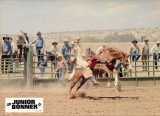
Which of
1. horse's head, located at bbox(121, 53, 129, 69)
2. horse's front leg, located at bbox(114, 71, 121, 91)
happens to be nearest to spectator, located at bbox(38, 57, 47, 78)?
horse's front leg, located at bbox(114, 71, 121, 91)

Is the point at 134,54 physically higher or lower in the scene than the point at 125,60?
higher

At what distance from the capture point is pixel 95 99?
13.0 meters

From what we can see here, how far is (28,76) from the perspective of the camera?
15.9 m

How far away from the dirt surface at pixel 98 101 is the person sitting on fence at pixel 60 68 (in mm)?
383

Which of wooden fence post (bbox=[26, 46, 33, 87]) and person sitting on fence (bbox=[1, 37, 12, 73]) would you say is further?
person sitting on fence (bbox=[1, 37, 12, 73])

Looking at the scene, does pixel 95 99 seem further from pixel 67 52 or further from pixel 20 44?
pixel 20 44

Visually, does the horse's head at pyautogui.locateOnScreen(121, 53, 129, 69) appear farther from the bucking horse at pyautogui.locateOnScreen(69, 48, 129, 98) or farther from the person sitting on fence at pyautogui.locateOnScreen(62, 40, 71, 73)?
the person sitting on fence at pyautogui.locateOnScreen(62, 40, 71, 73)

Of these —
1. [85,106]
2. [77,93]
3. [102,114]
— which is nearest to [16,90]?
[77,93]

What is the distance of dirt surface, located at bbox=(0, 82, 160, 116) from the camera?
10.9 m

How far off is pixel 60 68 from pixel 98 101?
12.0 feet

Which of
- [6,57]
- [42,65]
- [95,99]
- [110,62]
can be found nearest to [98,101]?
[95,99]

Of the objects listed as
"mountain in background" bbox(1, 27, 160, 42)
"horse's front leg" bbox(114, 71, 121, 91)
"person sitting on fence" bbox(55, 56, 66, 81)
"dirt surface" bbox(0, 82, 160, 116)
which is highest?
"mountain in background" bbox(1, 27, 160, 42)

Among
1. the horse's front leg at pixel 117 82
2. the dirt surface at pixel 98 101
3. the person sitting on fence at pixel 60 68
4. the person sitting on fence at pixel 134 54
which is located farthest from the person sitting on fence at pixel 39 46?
the person sitting on fence at pixel 134 54

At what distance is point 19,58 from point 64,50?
1.10 meters
